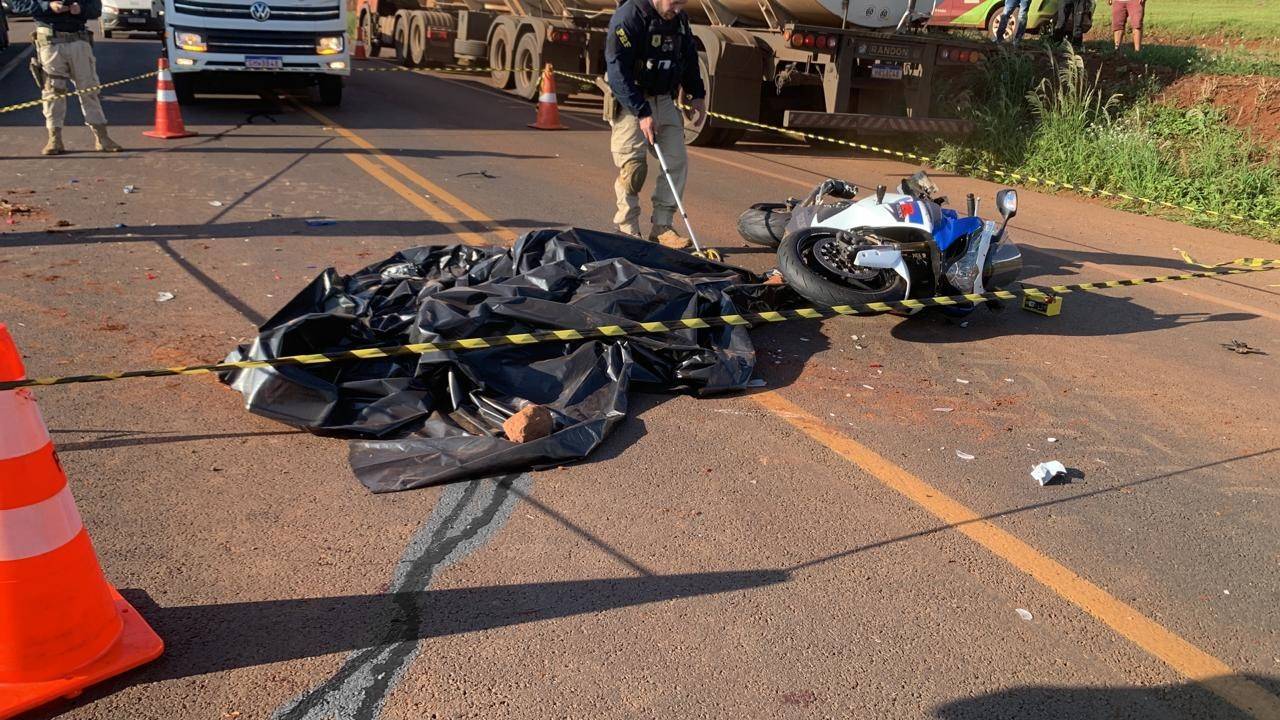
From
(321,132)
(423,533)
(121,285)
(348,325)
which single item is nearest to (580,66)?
(321,132)

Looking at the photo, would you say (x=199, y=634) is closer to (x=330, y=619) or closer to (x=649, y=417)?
(x=330, y=619)

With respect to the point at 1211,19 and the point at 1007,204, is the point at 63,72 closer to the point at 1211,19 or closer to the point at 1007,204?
the point at 1007,204

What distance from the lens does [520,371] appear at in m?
4.88

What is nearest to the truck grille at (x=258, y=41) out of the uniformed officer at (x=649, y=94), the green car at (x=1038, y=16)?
the uniformed officer at (x=649, y=94)

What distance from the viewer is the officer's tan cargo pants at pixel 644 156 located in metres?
7.77

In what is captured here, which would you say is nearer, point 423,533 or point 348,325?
point 423,533

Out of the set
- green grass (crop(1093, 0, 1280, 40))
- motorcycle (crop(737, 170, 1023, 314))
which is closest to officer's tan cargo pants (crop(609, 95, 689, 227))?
motorcycle (crop(737, 170, 1023, 314))

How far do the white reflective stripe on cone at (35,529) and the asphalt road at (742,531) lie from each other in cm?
43

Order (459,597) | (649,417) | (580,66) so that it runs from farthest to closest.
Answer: (580,66) → (649,417) → (459,597)

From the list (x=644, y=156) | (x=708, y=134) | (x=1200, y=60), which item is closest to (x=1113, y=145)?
(x=1200, y=60)

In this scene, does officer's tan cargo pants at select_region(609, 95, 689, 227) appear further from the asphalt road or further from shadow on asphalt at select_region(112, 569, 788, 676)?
shadow on asphalt at select_region(112, 569, 788, 676)

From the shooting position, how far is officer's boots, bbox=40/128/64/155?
1062cm

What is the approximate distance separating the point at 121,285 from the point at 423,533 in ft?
12.9

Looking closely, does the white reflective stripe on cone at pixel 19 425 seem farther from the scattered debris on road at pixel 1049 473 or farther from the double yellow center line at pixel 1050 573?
the scattered debris on road at pixel 1049 473
